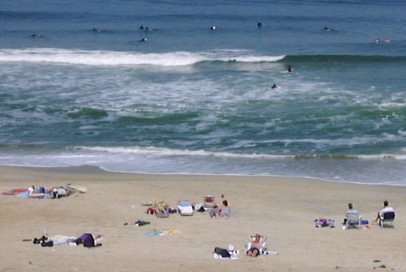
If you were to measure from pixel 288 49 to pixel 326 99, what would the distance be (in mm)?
15006

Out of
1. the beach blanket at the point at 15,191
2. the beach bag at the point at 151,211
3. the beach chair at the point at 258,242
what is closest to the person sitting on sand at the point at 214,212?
the beach bag at the point at 151,211

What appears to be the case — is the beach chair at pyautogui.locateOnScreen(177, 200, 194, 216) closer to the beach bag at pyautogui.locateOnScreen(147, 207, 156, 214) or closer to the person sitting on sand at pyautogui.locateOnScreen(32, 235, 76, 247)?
the beach bag at pyautogui.locateOnScreen(147, 207, 156, 214)

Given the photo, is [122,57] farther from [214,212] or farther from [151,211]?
[214,212]

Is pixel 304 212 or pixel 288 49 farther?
pixel 288 49

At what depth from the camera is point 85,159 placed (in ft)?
96.9

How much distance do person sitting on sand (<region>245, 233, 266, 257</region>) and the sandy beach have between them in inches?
6.5

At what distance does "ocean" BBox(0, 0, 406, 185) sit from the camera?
29.7 metres

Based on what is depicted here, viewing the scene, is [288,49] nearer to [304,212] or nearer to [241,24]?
[241,24]

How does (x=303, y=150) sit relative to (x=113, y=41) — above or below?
below

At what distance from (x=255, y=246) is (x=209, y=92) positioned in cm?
2139

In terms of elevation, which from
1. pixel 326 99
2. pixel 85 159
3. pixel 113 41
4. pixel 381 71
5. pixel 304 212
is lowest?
pixel 304 212

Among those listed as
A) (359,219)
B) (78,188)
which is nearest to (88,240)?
(78,188)

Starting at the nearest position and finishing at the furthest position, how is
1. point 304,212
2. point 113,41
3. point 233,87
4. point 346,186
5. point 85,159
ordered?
1. point 304,212
2. point 346,186
3. point 85,159
4. point 233,87
5. point 113,41

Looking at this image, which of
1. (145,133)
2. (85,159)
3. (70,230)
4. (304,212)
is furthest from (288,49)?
(70,230)
